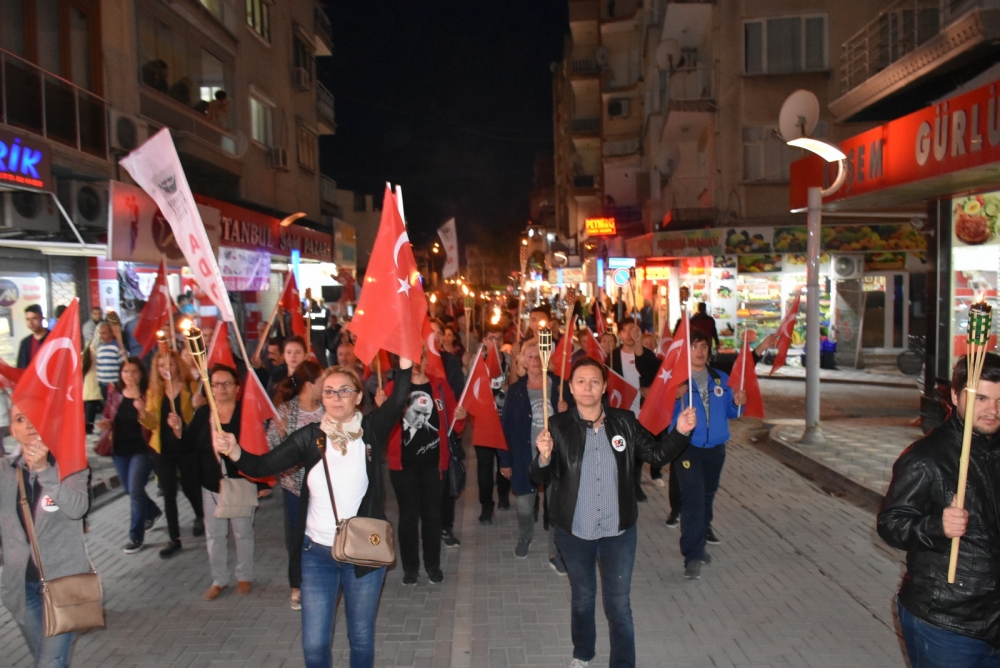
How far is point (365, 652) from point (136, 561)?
3889mm

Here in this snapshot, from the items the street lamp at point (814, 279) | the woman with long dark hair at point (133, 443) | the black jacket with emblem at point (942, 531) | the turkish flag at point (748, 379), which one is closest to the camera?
the black jacket with emblem at point (942, 531)

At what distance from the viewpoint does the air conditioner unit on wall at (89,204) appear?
12719mm

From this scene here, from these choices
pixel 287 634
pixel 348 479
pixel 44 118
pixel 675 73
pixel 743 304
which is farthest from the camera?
pixel 675 73

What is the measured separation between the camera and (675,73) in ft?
88.4

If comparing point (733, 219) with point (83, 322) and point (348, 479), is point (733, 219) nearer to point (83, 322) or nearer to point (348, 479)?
point (83, 322)

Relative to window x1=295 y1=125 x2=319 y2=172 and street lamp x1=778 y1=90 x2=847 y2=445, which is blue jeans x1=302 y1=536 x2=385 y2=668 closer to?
street lamp x1=778 y1=90 x2=847 y2=445

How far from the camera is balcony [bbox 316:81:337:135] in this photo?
30562mm

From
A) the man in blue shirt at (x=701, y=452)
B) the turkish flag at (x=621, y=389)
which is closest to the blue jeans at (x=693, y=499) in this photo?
the man in blue shirt at (x=701, y=452)

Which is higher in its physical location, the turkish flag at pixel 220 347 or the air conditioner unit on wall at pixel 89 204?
the air conditioner unit on wall at pixel 89 204

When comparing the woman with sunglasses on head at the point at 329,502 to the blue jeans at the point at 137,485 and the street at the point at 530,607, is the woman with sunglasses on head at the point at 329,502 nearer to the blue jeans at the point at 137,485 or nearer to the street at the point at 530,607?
the street at the point at 530,607

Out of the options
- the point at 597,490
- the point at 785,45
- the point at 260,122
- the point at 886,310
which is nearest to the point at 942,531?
the point at 597,490

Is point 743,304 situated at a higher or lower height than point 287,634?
higher

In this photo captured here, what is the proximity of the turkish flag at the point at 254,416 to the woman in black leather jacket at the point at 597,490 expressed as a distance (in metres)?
2.64

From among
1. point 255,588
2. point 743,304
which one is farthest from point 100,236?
point 743,304
